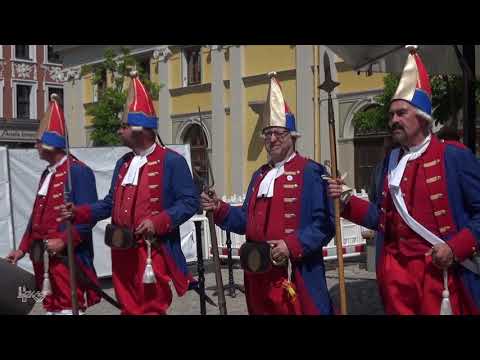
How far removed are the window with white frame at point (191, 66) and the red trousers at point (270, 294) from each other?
1940 cm

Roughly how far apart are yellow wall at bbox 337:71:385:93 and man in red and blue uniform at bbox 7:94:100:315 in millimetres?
13557

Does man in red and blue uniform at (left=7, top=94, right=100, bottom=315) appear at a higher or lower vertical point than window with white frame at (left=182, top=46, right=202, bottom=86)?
lower

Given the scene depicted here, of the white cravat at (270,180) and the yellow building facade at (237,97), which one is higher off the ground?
the yellow building facade at (237,97)

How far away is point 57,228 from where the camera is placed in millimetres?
5410

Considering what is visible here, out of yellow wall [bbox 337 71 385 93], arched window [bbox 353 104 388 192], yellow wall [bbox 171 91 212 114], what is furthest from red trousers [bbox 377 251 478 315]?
yellow wall [bbox 171 91 212 114]

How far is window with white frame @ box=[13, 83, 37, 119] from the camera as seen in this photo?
3350 centimetres

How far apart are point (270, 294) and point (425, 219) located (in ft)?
3.41

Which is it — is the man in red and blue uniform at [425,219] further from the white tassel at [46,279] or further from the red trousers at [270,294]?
the white tassel at [46,279]

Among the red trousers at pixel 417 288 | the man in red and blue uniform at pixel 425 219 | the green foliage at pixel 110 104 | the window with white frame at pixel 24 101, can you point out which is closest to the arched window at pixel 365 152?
the green foliage at pixel 110 104

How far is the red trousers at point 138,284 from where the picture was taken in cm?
454

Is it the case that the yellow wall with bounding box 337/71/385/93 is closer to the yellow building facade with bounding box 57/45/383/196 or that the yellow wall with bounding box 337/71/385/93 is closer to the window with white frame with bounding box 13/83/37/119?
the yellow building facade with bounding box 57/45/383/196
